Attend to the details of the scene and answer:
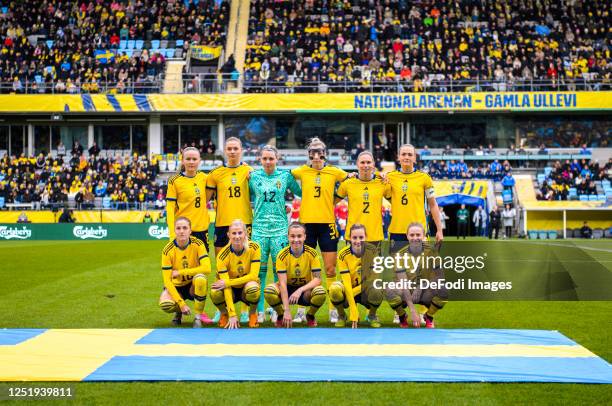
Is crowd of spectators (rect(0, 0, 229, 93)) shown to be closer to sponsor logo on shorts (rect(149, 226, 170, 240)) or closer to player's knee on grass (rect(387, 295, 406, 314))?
sponsor logo on shorts (rect(149, 226, 170, 240))

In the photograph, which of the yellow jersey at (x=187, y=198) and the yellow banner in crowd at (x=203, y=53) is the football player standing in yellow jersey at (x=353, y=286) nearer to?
the yellow jersey at (x=187, y=198)

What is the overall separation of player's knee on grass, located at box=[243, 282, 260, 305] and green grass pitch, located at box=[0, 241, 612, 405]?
94cm

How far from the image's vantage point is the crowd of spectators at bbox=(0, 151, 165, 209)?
1347 inches

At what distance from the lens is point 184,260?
28.3 ft

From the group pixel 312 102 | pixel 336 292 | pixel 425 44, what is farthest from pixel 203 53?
pixel 336 292

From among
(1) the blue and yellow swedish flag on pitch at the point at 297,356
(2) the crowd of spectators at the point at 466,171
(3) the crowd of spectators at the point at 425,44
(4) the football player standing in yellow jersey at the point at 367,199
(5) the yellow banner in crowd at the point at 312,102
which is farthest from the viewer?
(3) the crowd of spectators at the point at 425,44

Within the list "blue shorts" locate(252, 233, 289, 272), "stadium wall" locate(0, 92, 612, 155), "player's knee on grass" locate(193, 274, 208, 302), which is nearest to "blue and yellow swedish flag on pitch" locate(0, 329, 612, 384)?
"player's knee on grass" locate(193, 274, 208, 302)

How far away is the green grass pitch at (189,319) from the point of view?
5340mm

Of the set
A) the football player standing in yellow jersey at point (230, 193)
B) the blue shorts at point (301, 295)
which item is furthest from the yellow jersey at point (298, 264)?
the football player standing in yellow jersey at point (230, 193)

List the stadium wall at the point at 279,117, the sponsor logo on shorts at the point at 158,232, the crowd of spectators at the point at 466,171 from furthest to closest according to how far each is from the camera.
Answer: the stadium wall at the point at 279,117, the crowd of spectators at the point at 466,171, the sponsor logo on shorts at the point at 158,232

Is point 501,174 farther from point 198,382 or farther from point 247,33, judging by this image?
point 198,382

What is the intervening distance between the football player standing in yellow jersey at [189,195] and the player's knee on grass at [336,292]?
188 centimetres

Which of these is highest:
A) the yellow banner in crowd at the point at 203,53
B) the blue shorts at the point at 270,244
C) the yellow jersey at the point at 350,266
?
the yellow banner in crowd at the point at 203,53

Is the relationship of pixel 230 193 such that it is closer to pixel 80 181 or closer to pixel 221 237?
pixel 221 237
